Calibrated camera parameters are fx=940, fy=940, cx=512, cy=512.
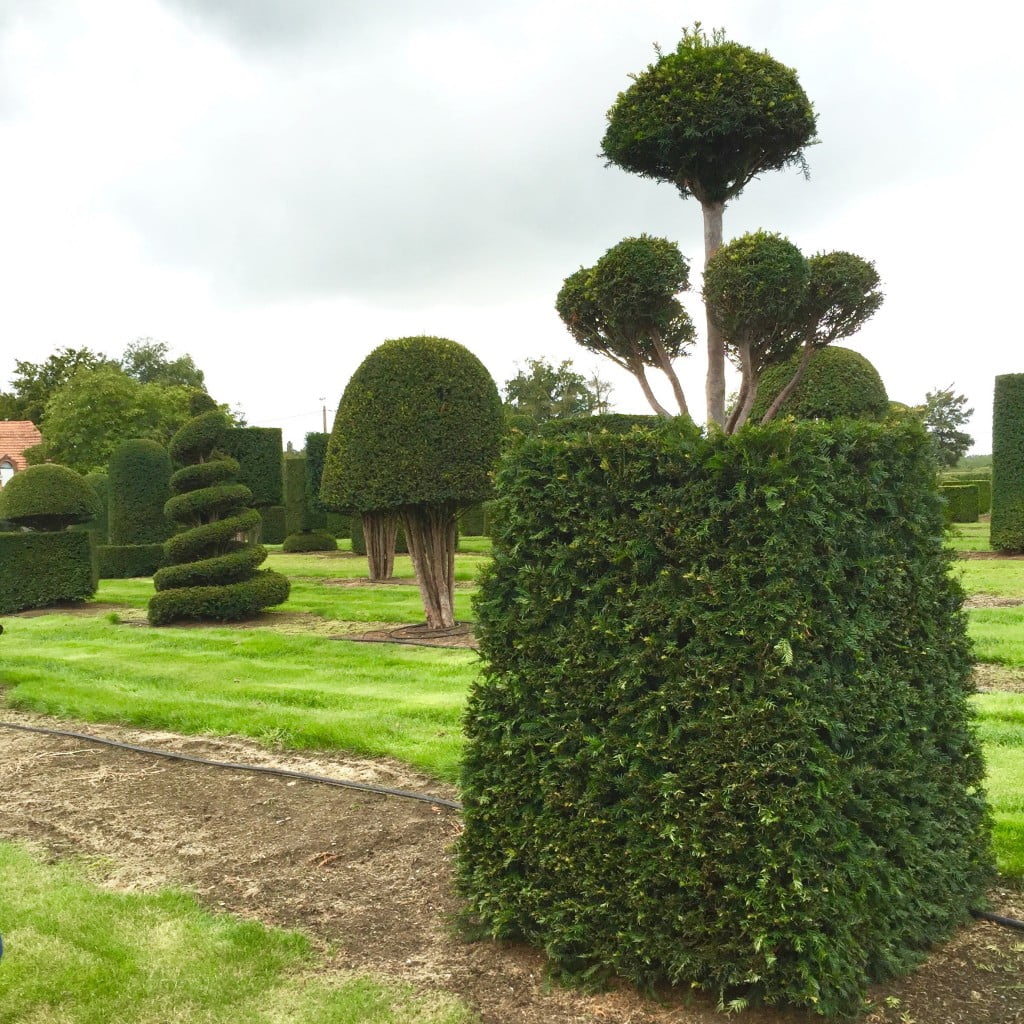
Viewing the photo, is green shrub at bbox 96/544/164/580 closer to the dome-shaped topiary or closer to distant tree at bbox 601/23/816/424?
the dome-shaped topiary

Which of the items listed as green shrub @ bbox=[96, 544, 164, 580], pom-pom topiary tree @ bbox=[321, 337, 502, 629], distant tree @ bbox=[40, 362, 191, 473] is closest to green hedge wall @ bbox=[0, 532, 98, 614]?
green shrub @ bbox=[96, 544, 164, 580]

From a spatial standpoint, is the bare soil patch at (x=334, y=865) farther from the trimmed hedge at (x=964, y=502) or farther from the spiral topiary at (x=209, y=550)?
the trimmed hedge at (x=964, y=502)

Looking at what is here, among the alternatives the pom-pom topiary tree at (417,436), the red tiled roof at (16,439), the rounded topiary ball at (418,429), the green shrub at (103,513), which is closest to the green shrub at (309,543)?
the green shrub at (103,513)

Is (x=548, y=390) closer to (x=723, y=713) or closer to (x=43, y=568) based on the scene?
(x=43, y=568)

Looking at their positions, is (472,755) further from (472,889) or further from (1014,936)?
(1014,936)

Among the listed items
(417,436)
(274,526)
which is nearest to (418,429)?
(417,436)

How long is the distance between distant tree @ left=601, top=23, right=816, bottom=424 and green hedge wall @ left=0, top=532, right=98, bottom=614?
13.0m

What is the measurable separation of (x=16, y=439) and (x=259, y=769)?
2056 inches

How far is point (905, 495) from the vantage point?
3295mm

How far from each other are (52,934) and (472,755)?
1820 millimetres

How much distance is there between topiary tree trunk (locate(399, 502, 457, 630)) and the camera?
1230cm

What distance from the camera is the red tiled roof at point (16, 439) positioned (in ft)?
165

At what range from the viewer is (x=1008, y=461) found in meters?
17.5

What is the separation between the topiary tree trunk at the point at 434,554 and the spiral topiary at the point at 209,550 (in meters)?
2.96
